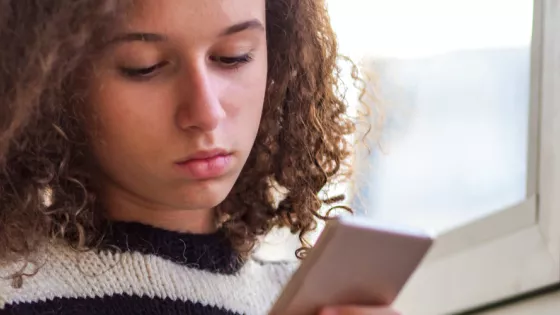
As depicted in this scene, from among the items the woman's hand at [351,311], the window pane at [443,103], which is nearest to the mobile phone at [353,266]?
the woman's hand at [351,311]

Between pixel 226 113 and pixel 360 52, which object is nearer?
pixel 226 113

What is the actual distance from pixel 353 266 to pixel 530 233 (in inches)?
11.4

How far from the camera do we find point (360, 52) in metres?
0.96

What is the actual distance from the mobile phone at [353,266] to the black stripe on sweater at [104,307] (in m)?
0.14

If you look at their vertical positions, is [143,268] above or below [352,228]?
below

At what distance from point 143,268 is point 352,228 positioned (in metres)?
0.23

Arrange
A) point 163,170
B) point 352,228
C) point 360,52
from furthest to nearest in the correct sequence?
point 360,52 → point 163,170 → point 352,228

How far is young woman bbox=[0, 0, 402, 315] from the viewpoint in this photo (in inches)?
24.3

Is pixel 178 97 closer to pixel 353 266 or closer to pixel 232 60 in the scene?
pixel 232 60

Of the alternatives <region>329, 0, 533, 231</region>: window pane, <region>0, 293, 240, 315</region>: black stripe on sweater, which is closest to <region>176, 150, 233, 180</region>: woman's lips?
<region>0, 293, 240, 315</region>: black stripe on sweater

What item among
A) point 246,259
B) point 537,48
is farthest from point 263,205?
point 537,48

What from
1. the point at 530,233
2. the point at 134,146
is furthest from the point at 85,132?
the point at 530,233

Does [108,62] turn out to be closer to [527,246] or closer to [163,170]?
[163,170]

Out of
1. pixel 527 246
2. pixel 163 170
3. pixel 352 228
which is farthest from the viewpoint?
pixel 527 246
